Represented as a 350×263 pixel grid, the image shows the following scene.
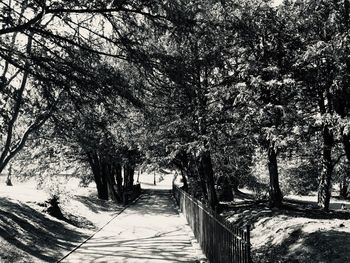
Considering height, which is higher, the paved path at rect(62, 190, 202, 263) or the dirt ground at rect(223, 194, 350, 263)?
the dirt ground at rect(223, 194, 350, 263)

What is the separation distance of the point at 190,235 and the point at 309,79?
25.5 ft

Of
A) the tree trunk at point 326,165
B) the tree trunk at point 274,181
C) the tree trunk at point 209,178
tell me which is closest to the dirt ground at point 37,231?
the tree trunk at point 209,178

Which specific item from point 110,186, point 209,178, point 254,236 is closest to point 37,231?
point 254,236

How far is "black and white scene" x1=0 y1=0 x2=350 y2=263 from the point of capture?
24.7ft

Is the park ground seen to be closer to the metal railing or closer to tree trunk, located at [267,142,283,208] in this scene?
tree trunk, located at [267,142,283,208]

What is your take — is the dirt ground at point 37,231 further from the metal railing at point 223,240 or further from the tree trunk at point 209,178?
the tree trunk at point 209,178

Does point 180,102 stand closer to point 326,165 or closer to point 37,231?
point 37,231

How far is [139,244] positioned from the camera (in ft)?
41.2

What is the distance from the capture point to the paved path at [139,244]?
10375mm

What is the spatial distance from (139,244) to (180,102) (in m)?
4.80

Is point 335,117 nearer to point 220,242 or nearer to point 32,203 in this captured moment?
point 220,242

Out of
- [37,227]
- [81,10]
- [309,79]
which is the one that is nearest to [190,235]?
[37,227]

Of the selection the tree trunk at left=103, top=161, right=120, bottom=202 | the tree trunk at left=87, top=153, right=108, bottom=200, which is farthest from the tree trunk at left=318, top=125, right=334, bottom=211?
the tree trunk at left=87, top=153, right=108, bottom=200

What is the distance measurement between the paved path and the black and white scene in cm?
5
